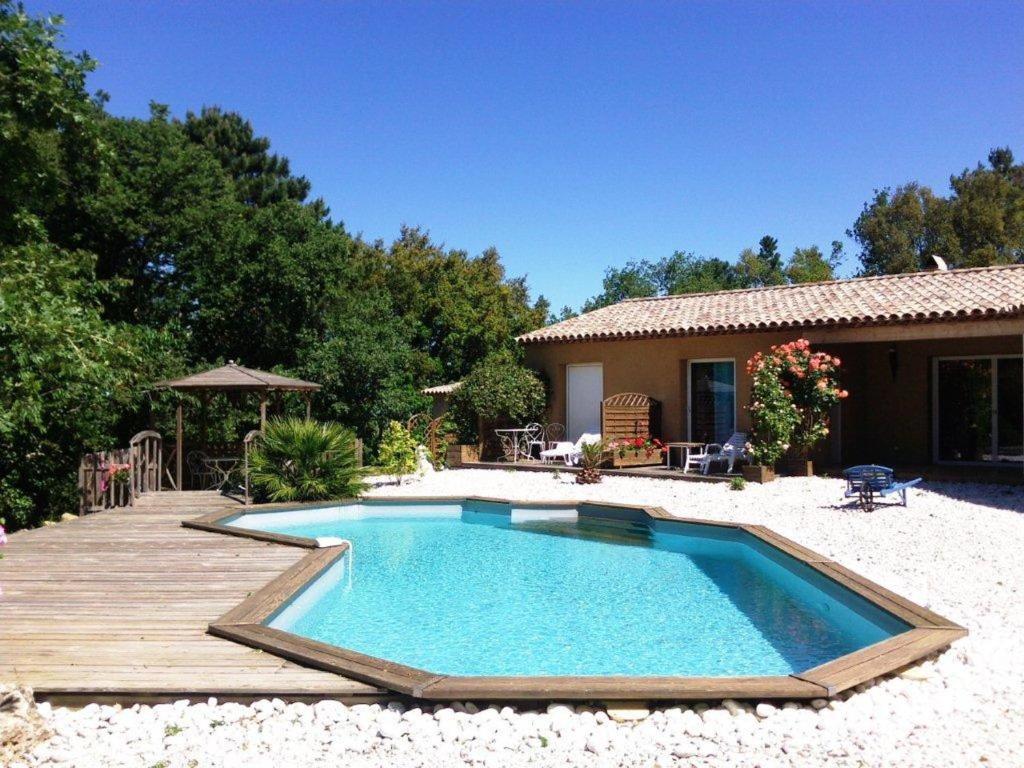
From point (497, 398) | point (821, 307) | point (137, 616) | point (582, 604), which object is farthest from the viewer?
point (497, 398)

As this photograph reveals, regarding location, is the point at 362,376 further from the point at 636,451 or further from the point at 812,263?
the point at 812,263

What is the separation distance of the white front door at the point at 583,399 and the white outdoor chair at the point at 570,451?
3.56 ft

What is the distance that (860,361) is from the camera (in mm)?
16641

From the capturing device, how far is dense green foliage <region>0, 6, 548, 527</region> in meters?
11.3

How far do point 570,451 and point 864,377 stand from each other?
6318 millimetres

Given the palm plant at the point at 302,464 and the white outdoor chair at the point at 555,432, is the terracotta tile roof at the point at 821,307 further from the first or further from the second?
the palm plant at the point at 302,464

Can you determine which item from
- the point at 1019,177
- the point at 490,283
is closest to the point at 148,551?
the point at 490,283

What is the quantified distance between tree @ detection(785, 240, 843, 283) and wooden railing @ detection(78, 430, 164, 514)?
36822mm

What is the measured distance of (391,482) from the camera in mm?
16719

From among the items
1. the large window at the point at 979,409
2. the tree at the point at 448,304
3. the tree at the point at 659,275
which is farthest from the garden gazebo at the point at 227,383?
the tree at the point at 659,275

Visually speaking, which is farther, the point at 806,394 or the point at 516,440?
the point at 516,440

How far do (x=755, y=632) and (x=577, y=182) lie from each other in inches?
964

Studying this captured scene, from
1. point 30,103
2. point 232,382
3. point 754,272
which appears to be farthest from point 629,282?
point 30,103

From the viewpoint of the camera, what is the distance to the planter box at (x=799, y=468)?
14.9 m
